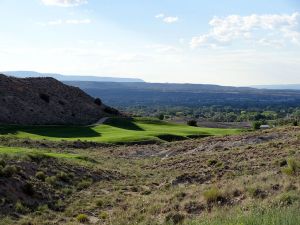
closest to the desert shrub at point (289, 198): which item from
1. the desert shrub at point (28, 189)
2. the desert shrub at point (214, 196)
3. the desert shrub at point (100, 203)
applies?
the desert shrub at point (214, 196)

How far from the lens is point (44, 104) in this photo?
68.3 m

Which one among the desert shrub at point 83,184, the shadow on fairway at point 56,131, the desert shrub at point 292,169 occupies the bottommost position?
the shadow on fairway at point 56,131

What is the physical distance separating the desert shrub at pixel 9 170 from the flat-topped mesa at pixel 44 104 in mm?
39118

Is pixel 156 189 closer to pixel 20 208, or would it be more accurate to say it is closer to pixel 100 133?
pixel 20 208

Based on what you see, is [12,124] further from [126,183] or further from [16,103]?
[126,183]

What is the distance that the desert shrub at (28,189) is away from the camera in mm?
19391

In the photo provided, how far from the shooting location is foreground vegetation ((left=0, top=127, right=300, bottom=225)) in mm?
13610

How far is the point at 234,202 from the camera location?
613 inches


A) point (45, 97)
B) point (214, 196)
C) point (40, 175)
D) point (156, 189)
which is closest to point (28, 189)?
point (40, 175)

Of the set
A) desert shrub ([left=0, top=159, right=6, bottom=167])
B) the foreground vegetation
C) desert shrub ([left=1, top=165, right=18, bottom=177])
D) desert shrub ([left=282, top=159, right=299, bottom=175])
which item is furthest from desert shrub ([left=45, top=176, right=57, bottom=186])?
desert shrub ([left=282, top=159, right=299, bottom=175])

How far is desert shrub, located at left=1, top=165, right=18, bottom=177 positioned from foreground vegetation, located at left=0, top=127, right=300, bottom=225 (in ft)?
0.14

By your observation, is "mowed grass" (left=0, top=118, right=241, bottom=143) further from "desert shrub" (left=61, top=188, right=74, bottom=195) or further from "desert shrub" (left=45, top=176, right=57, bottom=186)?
"desert shrub" (left=61, top=188, right=74, bottom=195)

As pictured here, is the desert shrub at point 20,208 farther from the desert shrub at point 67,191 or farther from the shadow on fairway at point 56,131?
the shadow on fairway at point 56,131

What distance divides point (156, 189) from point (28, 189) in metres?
6.31
